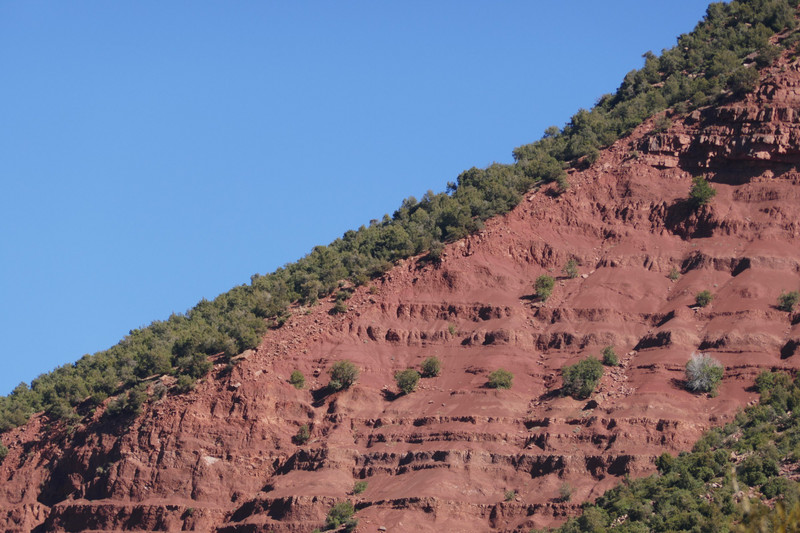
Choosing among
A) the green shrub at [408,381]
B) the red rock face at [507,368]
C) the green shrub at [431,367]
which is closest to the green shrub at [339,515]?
the red rock face at [507,368]

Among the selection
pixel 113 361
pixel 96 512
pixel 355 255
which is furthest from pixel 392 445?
pixel 113 361

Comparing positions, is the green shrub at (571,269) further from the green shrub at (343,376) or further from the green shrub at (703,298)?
the green shrub at (343,376)

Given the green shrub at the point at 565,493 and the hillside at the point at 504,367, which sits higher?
the hillside at the point at 504,367

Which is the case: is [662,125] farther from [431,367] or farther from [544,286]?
[431,367]

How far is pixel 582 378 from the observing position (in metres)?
74.4

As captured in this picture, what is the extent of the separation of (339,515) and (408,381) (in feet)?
39.2

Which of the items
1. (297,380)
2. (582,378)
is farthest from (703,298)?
(297,380)

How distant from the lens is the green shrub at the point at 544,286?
272 ft

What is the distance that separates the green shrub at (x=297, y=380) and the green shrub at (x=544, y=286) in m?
16.0

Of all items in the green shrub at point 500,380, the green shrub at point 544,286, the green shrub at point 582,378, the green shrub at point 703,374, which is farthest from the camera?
the green shrub at point 544,286

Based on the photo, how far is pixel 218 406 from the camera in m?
79.1

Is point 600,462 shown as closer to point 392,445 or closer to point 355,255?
point 392,445

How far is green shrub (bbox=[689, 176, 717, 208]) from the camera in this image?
8575cm

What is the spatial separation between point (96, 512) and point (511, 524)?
25231 mm
